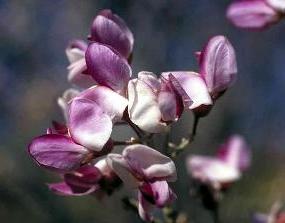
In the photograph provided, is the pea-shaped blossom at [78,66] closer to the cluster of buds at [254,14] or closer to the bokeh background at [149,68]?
the cluster of buds at [254,14]

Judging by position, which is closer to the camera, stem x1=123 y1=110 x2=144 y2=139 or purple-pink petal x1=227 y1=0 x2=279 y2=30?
stem x1=123 y1=110 x2=144 y2=139

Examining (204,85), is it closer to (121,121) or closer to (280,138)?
(121,121)

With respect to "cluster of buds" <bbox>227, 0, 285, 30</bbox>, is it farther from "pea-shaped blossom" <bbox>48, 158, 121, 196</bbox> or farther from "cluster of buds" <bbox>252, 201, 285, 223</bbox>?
"pea-shaped blossom" <bbox>48, 158, 121, 196</bbox>

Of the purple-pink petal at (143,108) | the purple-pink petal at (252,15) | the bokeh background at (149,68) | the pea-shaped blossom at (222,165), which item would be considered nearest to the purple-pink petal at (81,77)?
the purple-pink petal at (143,108)

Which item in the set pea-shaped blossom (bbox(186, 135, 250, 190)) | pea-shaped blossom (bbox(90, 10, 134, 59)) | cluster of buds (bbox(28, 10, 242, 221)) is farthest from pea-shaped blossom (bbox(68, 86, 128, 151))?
pea-shaped blossom (bbox(186, 135, 250, 190))

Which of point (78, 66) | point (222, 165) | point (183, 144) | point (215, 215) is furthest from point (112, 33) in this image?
point (222, 165)

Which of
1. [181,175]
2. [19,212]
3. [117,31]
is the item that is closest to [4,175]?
[19,212]
